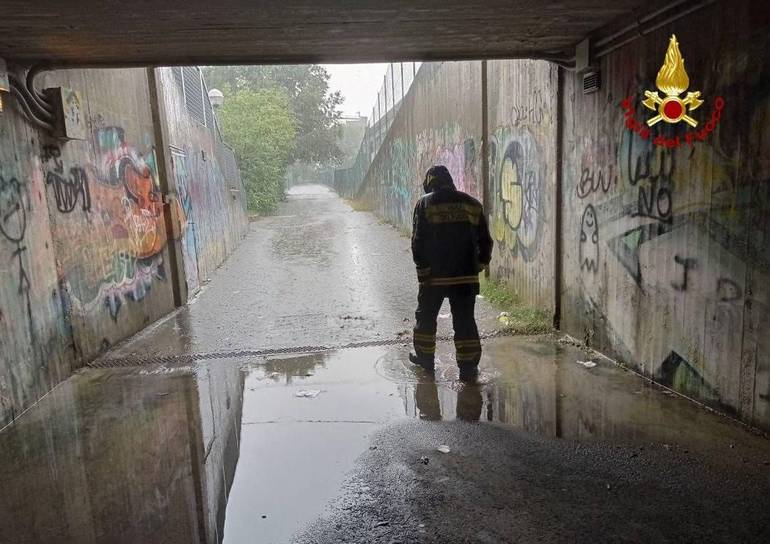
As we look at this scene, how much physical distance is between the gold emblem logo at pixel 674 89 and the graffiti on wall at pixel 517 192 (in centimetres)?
249

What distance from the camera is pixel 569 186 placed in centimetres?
631

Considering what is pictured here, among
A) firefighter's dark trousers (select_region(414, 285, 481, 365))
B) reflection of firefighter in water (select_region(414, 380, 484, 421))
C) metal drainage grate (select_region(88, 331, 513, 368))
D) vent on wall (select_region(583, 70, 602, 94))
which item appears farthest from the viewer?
metal drainage grate (select_region(88, 331, 513, 368))

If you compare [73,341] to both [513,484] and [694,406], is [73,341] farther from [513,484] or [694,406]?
[694,406]

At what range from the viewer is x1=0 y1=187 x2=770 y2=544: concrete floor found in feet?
10.2

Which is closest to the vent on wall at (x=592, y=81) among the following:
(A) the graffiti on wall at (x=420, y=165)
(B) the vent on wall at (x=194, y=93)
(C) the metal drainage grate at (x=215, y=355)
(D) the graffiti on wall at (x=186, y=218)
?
(C) the metal drainage grate at (x=215, y=355)

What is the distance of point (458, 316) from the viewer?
5.31 m

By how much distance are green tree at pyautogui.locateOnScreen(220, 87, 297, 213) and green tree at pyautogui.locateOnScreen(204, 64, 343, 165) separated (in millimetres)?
12342

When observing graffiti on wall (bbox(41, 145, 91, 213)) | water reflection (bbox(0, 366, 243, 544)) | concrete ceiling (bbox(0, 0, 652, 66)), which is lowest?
water reflection (bbox(0, 366, 243, 544))

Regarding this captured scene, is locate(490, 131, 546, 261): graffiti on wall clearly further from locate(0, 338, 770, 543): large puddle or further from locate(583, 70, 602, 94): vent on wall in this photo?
locate(0, 338, 770, 543): large puddle

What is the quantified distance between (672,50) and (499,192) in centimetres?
421

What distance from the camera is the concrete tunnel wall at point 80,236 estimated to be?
4.91m

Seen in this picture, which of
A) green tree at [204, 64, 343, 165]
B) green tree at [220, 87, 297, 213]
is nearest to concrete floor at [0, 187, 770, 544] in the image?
green tree at [220, 87, 297, 213]

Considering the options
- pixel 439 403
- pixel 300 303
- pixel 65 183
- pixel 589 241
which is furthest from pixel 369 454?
pixel 300 303

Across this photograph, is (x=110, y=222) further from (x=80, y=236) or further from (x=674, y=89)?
(x=674, y=89)
